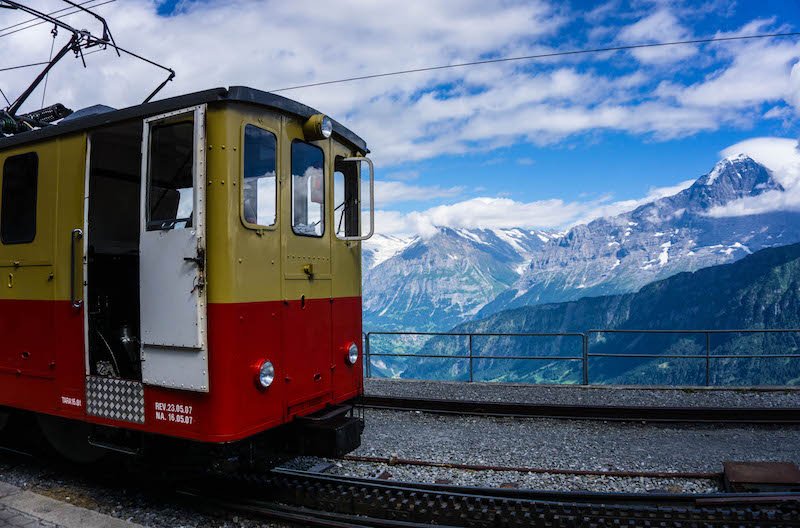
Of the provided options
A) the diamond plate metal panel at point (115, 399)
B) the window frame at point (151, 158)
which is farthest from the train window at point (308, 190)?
the diamond plate metal panel at point (115, 399)

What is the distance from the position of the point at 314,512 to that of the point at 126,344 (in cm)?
237

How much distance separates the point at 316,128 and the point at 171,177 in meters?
1.33

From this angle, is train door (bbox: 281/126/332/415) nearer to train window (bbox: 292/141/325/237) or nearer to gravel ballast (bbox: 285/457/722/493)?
train window (bbox: 292/141/325/237)

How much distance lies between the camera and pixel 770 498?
16.3 ft

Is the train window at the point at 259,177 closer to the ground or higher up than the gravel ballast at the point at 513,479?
higher up

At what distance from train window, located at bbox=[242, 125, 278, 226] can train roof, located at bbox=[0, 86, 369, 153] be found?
257mm

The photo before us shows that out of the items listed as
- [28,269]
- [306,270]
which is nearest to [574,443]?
[306,270]

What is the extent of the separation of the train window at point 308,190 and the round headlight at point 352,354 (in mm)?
1243

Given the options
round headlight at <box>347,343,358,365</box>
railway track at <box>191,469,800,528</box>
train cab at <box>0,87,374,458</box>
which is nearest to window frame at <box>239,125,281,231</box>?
train cab at <box>0,87,374,458</box>

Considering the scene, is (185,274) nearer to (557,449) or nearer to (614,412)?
(557,449)

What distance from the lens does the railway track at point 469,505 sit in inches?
183

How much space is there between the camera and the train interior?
5148 mm

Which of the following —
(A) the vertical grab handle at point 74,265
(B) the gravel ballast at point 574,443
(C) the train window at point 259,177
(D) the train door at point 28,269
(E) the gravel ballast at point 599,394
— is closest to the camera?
(C) the train window at point 259,177

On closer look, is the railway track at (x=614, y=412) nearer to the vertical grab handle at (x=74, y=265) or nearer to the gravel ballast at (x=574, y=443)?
the gravel ballast at (x=574, y=443)
